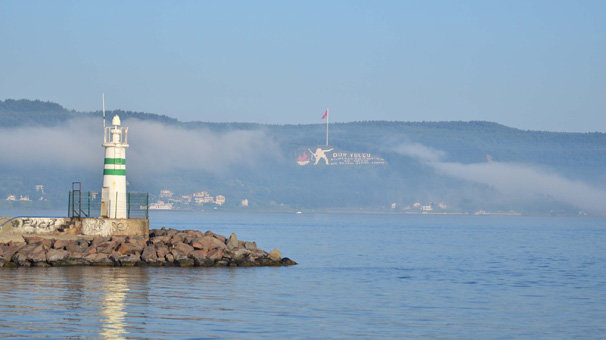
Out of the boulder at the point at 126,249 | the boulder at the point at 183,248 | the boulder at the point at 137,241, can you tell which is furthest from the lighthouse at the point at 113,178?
the boulder at the point at 183,248

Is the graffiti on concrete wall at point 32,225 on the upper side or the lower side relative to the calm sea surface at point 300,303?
upper

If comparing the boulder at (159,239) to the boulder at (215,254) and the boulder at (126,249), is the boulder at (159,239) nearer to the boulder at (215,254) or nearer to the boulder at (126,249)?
the boulder at (126,249)

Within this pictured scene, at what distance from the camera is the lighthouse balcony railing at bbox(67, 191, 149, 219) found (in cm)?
3622

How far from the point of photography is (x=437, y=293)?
99.3ft

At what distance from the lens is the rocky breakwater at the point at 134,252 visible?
33969 mm

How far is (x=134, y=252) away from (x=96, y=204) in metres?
2.66

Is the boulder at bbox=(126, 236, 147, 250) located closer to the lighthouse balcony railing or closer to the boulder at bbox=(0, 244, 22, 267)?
the lighthouse balcony railing

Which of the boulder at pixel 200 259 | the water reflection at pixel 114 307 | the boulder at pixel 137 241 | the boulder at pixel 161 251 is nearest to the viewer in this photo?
the water reflection at pixel 114 307

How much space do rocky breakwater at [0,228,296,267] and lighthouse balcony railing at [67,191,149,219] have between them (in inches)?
44.8

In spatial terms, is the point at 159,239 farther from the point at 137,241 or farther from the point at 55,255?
the point at 55,255

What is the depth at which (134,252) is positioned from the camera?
3509 cm

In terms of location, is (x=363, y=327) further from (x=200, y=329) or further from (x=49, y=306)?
(x=49, y=306)

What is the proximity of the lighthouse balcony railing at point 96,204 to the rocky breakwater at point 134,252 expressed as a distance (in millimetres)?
1139

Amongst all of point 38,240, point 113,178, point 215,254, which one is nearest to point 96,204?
point 113,178
